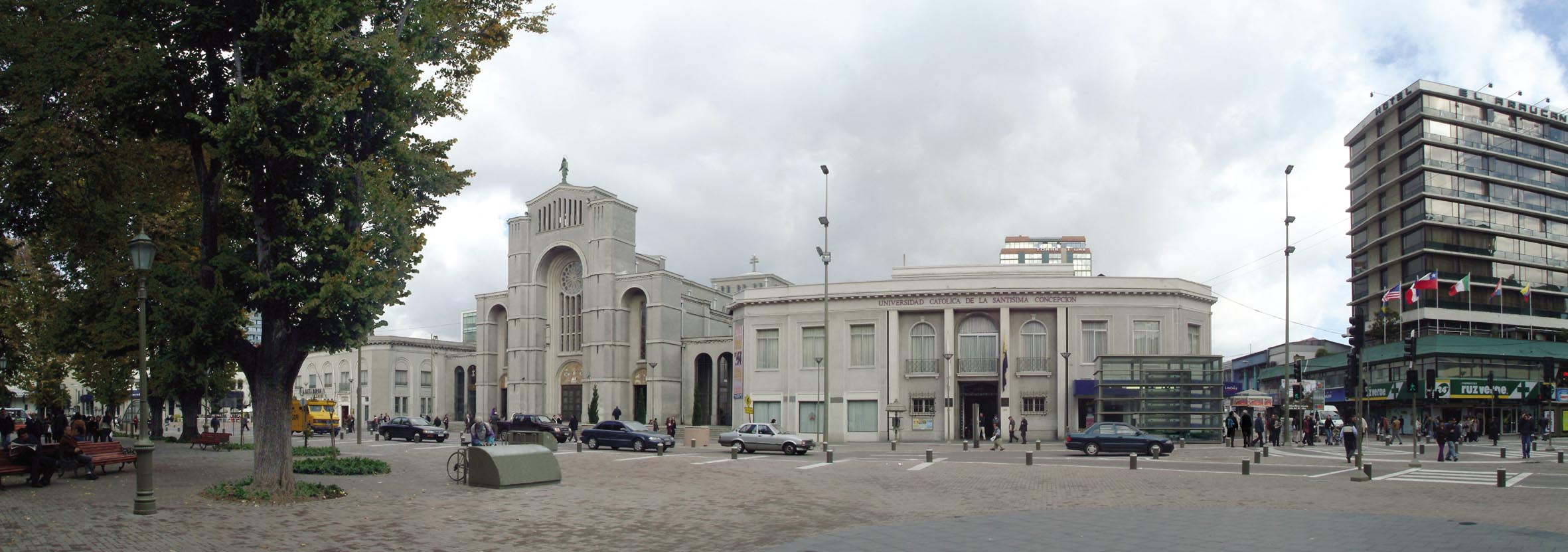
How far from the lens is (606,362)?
2896 inches

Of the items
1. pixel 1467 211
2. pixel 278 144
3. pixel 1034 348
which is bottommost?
pixel 1034 348

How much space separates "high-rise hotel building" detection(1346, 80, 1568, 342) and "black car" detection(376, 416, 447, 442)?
66.4 m

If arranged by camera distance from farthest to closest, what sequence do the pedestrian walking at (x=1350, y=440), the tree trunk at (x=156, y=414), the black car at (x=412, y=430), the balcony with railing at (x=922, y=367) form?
the balcony with railing at (x=922, y=367)
the black car at (x=412, y=430)
the tree trunk at (x=156, y=414)
the pedestrian walking at (x=1350, y=440)

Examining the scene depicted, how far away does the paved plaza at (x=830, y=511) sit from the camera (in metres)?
12.6

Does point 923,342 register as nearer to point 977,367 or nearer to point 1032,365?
point 977,367

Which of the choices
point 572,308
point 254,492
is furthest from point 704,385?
point 254,492

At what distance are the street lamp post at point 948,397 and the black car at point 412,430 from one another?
Result: 24724 millimetres

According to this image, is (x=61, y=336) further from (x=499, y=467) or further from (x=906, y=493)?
(x=906, y=493)

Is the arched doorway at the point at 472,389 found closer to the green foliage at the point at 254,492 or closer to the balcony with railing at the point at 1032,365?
the balcony with railing at the point at 1032,365

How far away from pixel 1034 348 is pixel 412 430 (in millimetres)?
30996

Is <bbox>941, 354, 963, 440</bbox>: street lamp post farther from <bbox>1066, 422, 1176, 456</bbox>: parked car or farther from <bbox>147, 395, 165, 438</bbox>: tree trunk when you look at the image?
<bbox>147, 395, 165, 438</bbox>: tree trunk

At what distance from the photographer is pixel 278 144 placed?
53.9ft

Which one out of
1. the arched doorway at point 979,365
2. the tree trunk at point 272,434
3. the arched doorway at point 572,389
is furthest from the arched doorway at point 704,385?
the tree trunk at point 272,434

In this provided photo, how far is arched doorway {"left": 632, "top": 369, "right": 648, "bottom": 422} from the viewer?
2923 inches
